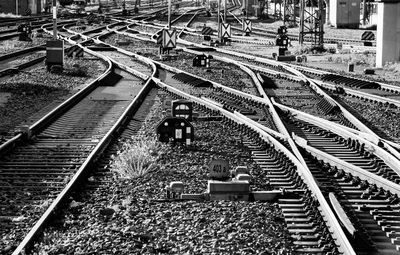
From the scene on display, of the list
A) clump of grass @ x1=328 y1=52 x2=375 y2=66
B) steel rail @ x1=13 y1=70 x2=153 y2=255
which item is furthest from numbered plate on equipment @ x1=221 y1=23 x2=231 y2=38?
steel rail @ x1=13 y1=70 x2=153 y2=255

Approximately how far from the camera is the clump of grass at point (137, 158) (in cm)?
1202

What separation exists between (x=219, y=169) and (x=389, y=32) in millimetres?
22710

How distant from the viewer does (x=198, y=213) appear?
32.4 ft

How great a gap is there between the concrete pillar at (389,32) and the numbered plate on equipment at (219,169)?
22.5 metres

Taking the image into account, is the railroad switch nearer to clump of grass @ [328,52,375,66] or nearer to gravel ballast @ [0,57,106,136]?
gravel ballast @ [0,57,106,136]

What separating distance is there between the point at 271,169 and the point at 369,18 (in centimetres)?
6357

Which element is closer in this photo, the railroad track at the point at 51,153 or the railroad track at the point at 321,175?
the railroad track at the point at 321,175

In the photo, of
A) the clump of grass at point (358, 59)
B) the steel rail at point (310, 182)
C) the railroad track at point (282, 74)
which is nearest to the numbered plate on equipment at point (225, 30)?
the railroad track at point (282, 74)

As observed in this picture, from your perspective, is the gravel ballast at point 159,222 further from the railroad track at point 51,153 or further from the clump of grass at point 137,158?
the railroad track at point 51,153

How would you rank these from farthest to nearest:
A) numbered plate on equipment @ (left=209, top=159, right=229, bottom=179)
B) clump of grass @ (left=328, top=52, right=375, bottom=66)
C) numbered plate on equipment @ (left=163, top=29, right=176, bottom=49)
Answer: numbered plate on equipment @ (left=163, top=29, right=176, bottom=49)
clump of grass @ (left=328, top=52, right=375, bottom=66)
numbered plate on equipment @ (left=209, top=159, right=229, bottom=179)

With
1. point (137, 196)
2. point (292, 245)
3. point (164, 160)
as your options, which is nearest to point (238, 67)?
point (164, 160)

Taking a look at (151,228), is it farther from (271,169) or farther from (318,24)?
(318,24)

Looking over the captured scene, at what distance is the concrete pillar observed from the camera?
32156 millimetres

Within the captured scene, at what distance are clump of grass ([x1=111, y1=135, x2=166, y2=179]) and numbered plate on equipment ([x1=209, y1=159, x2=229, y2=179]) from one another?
145 cm
